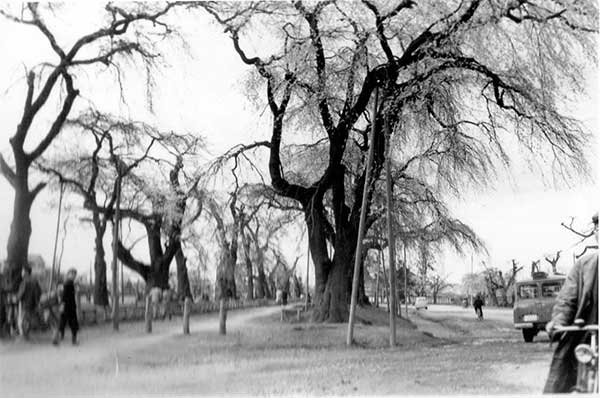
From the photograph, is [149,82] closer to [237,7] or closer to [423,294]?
[237,7]

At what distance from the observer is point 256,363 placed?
14.0 feet

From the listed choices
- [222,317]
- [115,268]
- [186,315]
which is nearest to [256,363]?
[222,317]

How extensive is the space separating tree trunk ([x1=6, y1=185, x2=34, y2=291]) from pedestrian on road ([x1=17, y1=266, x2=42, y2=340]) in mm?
38

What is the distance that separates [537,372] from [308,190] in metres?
1.88

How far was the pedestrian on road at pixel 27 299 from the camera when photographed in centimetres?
412

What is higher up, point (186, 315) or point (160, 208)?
point (160, 208)

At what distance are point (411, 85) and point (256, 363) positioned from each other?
2.22 metres

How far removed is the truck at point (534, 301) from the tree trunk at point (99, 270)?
2628 millimetres

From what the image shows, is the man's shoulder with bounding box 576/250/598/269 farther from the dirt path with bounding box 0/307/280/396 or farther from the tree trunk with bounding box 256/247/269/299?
the dirt path with bounding box 0/307/280/396

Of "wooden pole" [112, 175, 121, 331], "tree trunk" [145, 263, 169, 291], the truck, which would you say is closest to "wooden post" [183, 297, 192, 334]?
"tree trunk" [145, 263, 169, 291]

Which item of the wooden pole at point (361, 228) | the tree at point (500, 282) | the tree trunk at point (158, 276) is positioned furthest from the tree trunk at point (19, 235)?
the tree at point (500, 282)

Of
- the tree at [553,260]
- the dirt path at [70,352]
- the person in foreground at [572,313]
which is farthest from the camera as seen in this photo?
the tree at [553,260]

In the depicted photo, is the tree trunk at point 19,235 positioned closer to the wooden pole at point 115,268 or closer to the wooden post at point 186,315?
the wooden pole at point 115,268

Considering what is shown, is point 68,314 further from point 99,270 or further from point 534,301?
point 534,301
